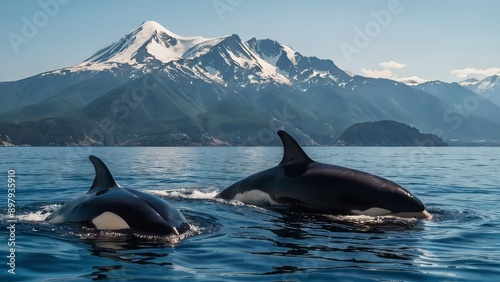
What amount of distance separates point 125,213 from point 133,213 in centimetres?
21

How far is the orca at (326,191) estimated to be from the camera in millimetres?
17375

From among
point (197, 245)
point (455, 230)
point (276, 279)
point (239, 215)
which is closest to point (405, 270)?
point (276, 279)

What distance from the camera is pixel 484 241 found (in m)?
14.1

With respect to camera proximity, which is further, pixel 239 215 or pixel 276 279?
pixel 239 215

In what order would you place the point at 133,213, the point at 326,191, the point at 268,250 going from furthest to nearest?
the point at 326,191 → the point at 133,213 → the point at 268,250

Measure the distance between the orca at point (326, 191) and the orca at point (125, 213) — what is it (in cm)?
524

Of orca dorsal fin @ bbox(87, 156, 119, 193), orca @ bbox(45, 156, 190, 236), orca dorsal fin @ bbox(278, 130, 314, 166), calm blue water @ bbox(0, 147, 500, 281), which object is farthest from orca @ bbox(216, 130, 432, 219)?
orca dorsal fin @ bbox(87, 156, 119, 193)

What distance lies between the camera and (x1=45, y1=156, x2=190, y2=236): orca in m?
13.0

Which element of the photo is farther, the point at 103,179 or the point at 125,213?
the point at 103,179

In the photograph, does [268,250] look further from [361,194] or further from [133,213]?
[361,194]

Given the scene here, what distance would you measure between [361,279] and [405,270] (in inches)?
50.6

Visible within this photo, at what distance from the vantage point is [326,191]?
17.9 meters

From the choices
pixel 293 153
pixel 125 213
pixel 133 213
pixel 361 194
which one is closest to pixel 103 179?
pixel 125 213

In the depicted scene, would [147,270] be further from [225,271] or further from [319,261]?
[319,261]
